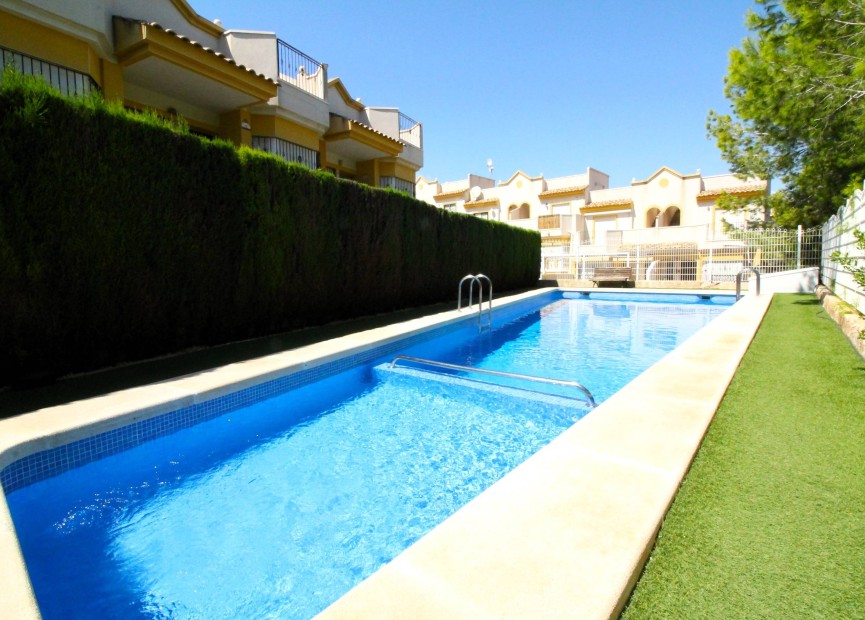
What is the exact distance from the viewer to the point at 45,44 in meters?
7.86

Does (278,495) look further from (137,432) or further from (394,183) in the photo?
(394,183)

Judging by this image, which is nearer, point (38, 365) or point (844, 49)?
point (38, 365)

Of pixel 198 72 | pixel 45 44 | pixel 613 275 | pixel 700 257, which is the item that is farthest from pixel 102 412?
pixel 700 257

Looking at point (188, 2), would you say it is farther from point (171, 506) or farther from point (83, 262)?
point (171, 506)

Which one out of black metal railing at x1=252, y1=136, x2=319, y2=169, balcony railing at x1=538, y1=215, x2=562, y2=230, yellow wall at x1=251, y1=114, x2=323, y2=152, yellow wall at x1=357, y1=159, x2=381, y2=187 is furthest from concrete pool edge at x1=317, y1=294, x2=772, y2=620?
balcony railing at x1=538, y1=215, x2=562, y2=230

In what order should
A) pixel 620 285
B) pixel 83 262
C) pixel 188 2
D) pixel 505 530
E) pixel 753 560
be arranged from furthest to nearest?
pixel 620 285 < pixel 188 2 < pixel 83 262 < pixel 505 530 < pixel 753 560

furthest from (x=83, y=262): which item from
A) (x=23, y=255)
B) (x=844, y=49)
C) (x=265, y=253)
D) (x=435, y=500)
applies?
(x=844, y=49)

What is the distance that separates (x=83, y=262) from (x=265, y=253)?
2.70 metres

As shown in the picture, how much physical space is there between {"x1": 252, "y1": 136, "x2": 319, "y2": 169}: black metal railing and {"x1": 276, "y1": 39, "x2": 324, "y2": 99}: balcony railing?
1880 mm

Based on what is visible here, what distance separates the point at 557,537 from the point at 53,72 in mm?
10886

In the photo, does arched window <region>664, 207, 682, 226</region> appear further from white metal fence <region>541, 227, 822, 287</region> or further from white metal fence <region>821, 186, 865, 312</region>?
white metal fence <region>821, 186, 865, 312</region>

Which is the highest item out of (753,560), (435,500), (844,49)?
(844,49)

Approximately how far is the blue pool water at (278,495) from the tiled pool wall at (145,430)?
66 millimetres

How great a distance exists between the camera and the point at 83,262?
4.97m
